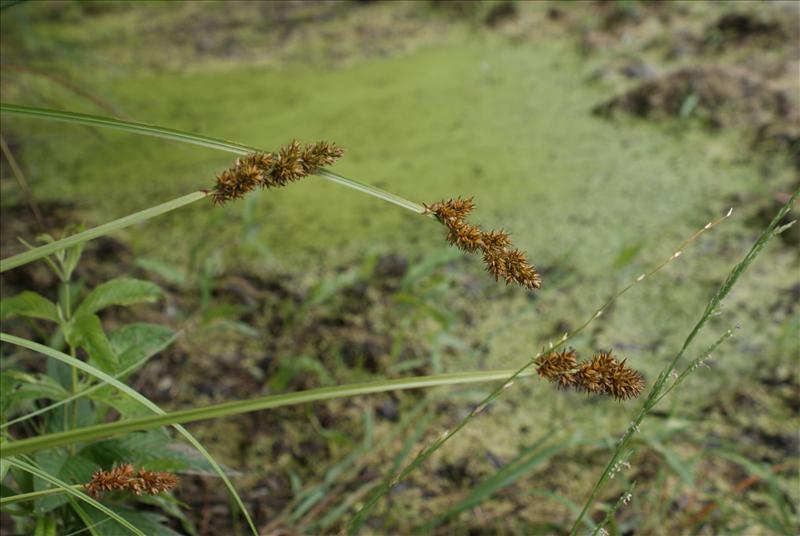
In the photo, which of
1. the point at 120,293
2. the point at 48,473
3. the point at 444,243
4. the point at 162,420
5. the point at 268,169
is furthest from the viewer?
the point at 444,243

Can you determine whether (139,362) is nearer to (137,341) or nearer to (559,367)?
(137,341)

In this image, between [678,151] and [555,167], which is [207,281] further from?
[678,151]

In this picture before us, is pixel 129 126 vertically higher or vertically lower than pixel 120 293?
higher

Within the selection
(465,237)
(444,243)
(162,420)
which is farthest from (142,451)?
(444,243)

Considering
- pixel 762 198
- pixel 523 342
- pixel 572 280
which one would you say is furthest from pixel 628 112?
pixel 523 342

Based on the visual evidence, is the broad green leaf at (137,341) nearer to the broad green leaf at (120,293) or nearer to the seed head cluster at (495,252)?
the broad green leaf at (120,293)

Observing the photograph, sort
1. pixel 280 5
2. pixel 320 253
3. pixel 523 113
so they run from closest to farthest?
pixel 320 253 < pixel 523 113 < pixel 280 5

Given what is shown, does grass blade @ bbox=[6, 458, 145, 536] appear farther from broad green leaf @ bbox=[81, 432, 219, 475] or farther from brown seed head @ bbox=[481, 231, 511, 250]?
brown seed head @ bbox=[481, 231, 511, 250]
